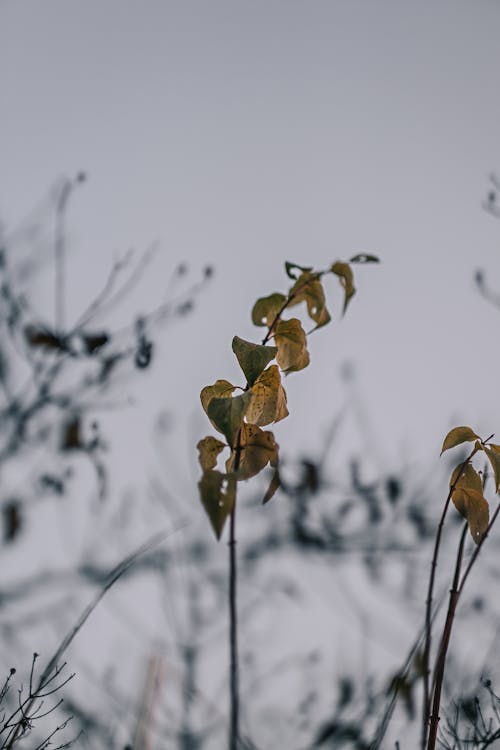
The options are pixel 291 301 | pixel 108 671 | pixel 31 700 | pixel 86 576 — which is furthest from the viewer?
pixel 86 576

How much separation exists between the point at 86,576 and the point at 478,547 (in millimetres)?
2187

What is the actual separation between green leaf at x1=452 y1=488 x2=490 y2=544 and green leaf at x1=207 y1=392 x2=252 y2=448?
222mm

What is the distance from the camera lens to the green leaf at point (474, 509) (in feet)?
1.92

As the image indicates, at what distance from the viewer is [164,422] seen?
8.88 ft

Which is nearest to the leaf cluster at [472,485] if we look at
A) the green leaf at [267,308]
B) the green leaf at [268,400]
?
the green leaf at [268,400]

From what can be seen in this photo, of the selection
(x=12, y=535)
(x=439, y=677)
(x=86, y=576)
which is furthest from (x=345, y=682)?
(x=12, y=535)

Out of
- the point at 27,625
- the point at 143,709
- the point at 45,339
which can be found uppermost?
Result: the point at 45,339

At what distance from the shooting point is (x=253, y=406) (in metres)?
0.65

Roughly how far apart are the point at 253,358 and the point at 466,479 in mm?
230

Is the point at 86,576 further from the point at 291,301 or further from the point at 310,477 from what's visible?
the point at 291,301

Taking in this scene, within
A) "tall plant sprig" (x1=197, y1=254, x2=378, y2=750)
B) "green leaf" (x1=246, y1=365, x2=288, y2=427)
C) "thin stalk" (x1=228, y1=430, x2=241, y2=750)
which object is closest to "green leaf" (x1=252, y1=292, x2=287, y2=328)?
"tall plant sprig" (x1=197, y1=254, x2=378, y2=750)

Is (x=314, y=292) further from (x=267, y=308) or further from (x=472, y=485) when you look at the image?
(x=472, y=485)

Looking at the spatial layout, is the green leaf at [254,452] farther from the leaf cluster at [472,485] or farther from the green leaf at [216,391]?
the leaf cluster at [472,485]

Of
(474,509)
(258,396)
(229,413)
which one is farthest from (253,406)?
(474,509)
